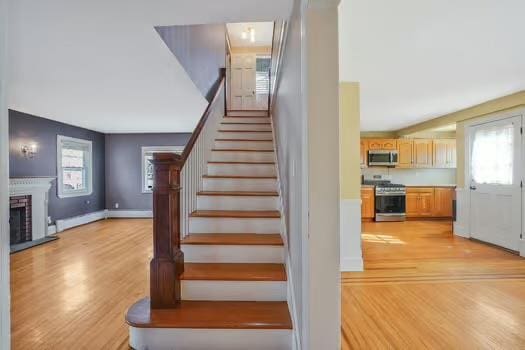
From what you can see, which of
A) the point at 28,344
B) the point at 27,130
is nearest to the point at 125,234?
the point at 27,130

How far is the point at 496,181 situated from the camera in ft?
15.2

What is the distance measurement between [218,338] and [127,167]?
6671 mm

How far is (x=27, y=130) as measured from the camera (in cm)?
518

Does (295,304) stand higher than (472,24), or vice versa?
(472,24)

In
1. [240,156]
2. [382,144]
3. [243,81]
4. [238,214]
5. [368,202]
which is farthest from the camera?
[243,81]

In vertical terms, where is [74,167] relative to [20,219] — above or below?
above

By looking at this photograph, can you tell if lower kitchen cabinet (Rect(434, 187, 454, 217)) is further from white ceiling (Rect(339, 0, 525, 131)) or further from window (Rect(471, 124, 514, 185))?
white ceiling (Rect(339, 0, 525, 131))

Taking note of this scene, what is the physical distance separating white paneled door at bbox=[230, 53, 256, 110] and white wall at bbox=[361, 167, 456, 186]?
362 centimetres

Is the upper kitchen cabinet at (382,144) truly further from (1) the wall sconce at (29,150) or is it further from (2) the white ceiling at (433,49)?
(1) the wall sconce at (29,150)

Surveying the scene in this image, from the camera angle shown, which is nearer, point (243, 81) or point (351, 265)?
point (351, 265)

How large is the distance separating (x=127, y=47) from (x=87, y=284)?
2.44 m

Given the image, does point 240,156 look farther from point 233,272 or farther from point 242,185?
point 233,272

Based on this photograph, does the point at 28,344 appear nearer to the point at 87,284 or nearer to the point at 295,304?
the point at 87,284

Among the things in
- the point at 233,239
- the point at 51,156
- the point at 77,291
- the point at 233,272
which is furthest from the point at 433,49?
the point at 51,156
